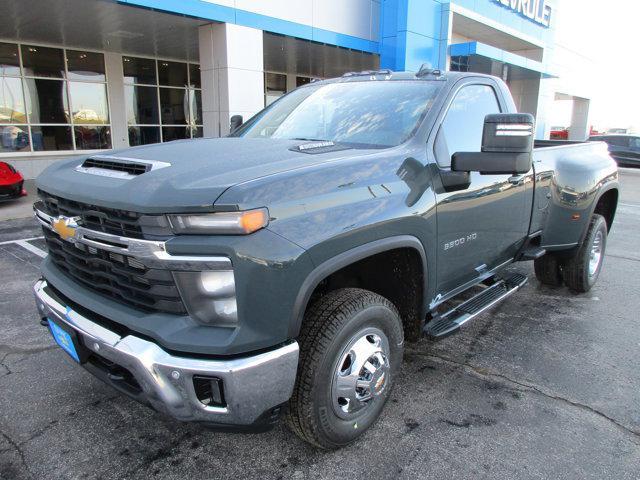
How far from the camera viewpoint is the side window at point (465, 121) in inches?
119

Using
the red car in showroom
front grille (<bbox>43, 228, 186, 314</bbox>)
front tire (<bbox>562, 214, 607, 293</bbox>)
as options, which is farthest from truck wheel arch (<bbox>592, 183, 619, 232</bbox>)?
the red car in showroom

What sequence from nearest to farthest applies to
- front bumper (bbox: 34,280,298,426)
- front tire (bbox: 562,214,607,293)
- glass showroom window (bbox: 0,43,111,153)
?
front bumper (bbox: 34,280,298,426)
front tire (bbox: 562,214,607,293)
glass showroom window (bbox: 0,43,111,153)

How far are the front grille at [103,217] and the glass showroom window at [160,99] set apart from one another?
15.1 meters

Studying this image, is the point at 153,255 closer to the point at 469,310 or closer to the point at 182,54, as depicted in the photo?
the point at 469,310

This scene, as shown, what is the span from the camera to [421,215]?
2.69 m

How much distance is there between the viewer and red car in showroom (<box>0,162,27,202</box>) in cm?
955

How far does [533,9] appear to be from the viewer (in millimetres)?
21031

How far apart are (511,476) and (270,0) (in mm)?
11569

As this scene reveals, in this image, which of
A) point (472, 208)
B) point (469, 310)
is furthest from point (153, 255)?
point (469, 310)

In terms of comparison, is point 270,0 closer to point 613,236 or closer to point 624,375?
point 613,236

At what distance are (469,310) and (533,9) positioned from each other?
867 inches

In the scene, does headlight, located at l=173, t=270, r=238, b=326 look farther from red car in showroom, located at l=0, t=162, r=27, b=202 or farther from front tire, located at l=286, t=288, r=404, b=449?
red car in showroom, located at l=0, t=162, r=27, b=202

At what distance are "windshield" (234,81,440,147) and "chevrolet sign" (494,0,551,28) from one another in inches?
712

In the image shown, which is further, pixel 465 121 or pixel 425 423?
pixel 465 121
